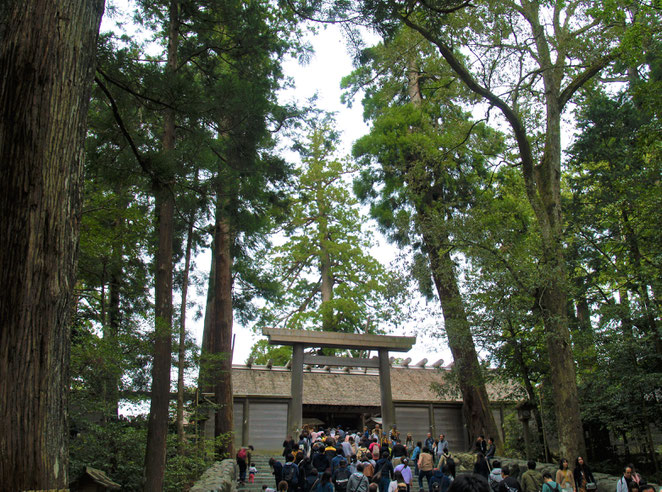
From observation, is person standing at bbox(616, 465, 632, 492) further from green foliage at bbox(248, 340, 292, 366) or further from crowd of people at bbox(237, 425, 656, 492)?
green foliage at bbox(248, 340, 292, 366)

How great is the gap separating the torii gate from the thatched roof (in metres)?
1.75

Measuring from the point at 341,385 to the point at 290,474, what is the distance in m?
11.2

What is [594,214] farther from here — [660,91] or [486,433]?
[486,433]

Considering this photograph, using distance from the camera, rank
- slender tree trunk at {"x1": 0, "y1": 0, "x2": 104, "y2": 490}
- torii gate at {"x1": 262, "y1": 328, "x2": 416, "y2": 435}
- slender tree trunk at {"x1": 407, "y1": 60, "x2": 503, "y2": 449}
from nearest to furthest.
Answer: slender tree trunk at {"x1": 0, "y1": 0, "x2": 104, "y2": 490} → slender tree trunk at {"x1": 407, "y1": 60, "x2": 503, "y2": 449} → torii gate at {"x1": 262, "y1": 328, "x2": 416, "y2": 435}

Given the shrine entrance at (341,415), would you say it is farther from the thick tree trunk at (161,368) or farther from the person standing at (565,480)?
the person standing at (565,480)

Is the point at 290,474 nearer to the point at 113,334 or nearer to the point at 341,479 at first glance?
the point at 341,479

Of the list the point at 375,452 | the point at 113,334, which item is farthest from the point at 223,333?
the point at 375,452

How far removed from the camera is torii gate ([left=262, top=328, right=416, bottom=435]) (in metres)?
15.7

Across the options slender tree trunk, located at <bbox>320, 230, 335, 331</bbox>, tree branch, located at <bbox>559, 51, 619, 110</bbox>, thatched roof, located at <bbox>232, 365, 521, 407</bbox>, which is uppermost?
tree branch, located at <bbox>559, 51, 619, 110</bbox>

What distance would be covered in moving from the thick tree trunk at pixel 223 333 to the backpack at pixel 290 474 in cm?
430

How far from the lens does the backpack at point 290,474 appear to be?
9250mm

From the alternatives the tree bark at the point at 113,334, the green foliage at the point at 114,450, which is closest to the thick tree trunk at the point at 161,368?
the tree bark at the point at 113,334

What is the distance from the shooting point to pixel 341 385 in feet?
66.7

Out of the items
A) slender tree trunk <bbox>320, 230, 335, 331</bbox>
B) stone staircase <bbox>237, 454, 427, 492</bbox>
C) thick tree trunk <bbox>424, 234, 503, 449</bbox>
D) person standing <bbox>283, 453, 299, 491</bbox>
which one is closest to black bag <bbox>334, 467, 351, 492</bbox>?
person standing <bbox>283, 453, 299, 491</bbox>
